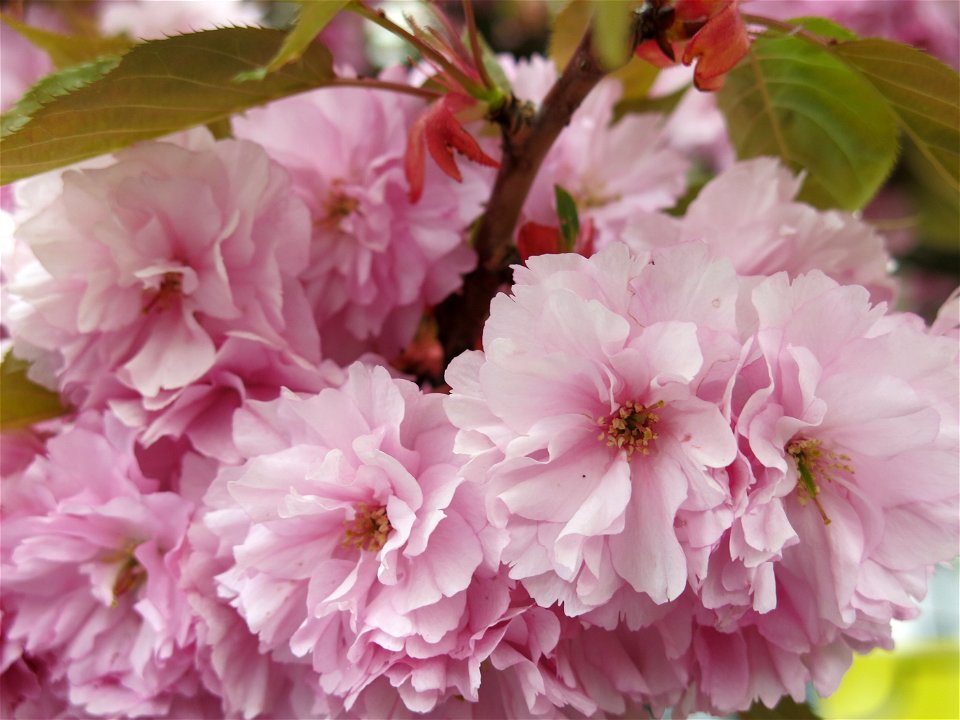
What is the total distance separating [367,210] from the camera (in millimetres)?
490

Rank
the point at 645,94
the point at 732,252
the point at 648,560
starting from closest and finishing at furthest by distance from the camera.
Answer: the point at 648,560
the point at 732,252
the point at 645,94

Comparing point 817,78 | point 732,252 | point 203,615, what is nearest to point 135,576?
point 203,615

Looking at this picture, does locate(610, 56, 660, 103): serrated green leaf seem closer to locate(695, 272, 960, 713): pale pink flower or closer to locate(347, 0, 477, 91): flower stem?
locate(347, 0, 477, 91): flower stem

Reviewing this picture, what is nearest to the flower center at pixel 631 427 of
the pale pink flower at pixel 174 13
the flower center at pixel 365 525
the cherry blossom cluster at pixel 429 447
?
the cherry blossom cluster at pixel 429 447

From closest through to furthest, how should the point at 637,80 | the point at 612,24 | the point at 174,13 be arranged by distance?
the point at 612,24
the point at 637,80
the point at 174,13

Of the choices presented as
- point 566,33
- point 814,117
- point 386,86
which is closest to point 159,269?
point 386,86

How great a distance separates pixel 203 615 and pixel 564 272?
24 cm

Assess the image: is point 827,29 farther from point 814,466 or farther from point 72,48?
point 72,48

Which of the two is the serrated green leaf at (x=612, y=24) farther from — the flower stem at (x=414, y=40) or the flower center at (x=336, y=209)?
the flower center at (x=336, y=209)

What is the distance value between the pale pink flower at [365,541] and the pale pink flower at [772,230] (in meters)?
0.17

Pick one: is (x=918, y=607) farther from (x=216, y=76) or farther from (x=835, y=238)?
(x=216, y=76)

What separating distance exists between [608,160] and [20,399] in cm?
37

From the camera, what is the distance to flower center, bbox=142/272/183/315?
0.46 meters

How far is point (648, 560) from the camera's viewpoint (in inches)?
13.0
